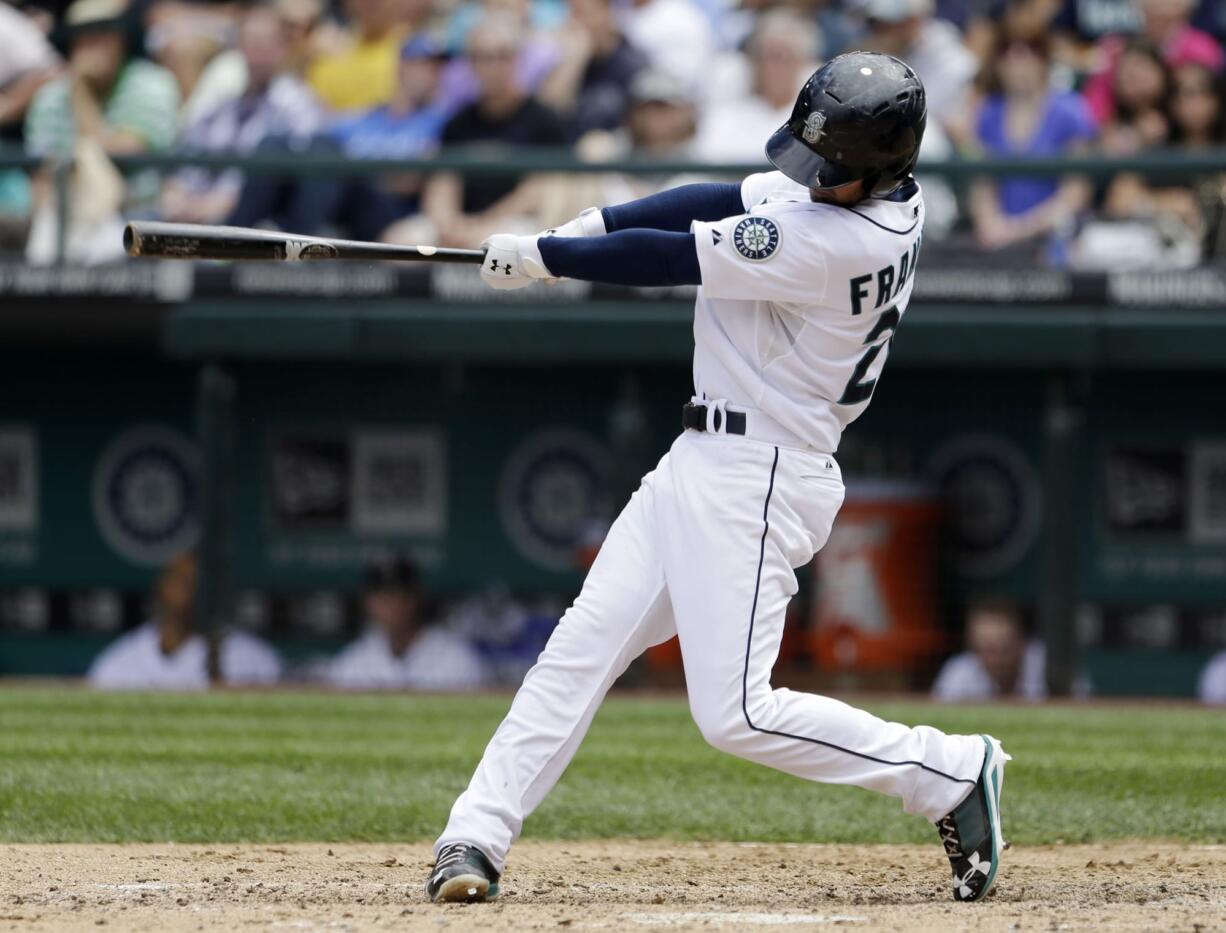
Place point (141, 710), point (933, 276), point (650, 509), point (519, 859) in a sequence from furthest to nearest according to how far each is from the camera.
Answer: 1. point (933, 276)
2. point (141, 710)
3. point (519, 859)
4. point (650, 509)

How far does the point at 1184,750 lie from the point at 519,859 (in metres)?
2.87

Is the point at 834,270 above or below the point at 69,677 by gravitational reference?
above

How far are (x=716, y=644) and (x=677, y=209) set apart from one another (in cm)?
94

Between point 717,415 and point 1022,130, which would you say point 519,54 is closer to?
point 1022,130

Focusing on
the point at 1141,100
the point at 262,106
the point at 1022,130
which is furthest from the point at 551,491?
the point at 1141,100

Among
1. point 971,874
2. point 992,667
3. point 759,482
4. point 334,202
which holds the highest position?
point 334,202

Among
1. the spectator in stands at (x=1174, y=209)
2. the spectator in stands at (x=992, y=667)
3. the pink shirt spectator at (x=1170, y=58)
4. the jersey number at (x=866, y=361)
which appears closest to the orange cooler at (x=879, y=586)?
the spectator in stands at (x=992, y=667)

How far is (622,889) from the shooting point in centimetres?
456

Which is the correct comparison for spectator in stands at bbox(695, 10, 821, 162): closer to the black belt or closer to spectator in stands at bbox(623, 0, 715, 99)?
spectator in stands at bbox(623, 0, 715, 99)

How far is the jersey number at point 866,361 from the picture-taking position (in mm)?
4266

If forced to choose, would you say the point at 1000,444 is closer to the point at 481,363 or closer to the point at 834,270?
the point at 481,363

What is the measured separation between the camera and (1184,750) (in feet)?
23.1

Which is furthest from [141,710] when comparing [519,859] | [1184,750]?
[1184,750]

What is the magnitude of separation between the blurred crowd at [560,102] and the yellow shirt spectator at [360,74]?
12 mm
